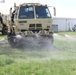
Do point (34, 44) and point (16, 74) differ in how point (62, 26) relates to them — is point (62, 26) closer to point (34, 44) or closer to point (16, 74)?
point (34, 44)

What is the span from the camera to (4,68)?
1151 centimetres

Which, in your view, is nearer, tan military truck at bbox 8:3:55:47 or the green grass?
the green grass

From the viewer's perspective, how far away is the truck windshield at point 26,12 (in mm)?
20453

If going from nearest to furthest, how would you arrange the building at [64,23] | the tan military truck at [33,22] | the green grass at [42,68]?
the green grass at [42,68] < the tan military truck at [33,22] < the building at [64,23]

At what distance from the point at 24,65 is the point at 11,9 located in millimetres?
10465

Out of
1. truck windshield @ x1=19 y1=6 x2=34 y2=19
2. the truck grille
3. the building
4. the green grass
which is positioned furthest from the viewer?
the building

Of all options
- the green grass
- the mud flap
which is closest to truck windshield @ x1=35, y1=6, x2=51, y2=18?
the mud flap

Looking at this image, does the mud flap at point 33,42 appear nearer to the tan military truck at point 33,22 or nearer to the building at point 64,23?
the tan military truck at point 33,22

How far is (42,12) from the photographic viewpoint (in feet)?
67.7

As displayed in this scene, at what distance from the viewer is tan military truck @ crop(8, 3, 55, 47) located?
20.1 meters

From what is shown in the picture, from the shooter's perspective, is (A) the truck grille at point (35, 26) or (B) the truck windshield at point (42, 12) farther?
(A) the truck grille at point (35, 26)

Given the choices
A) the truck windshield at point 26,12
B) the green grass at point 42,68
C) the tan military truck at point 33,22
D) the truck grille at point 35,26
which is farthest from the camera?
the truck grille at point 35,26

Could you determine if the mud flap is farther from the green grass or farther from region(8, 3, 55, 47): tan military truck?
the green grass

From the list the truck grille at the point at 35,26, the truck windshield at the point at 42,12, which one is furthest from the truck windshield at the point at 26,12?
the truck grille at the point at 35,26
